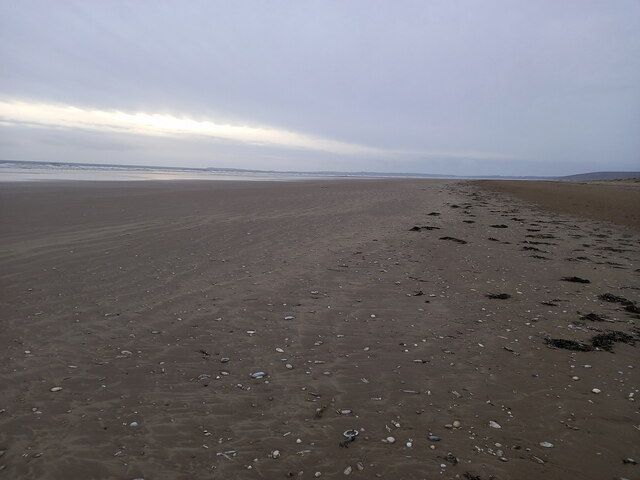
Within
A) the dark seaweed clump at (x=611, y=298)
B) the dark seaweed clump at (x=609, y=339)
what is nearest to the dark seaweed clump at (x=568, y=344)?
the dark seaweed clump at (x=609, y=339)

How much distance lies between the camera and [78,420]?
3725 mm

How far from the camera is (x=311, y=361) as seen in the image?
16.1 feet

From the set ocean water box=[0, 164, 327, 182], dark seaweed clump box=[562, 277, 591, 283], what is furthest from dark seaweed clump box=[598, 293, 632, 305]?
ocean water box=[0, 164, 327, 182]

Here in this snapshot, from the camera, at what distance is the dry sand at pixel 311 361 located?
3.35 m

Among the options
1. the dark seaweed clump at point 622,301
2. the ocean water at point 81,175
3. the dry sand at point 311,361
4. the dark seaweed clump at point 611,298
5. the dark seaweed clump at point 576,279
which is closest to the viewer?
the dry sand at point 311,361

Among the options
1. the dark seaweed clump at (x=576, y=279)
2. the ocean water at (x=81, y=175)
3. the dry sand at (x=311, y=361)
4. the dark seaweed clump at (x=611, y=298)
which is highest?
the ocean water at (x=81, y=175)

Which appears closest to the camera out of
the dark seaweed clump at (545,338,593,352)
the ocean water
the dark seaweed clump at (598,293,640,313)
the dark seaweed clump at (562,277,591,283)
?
the dark seaweed clump at (545,338,593,352)

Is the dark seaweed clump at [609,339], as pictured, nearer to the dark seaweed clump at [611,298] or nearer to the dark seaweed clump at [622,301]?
the dark seaweed clump at [622,301]

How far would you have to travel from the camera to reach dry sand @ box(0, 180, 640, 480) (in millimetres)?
3346

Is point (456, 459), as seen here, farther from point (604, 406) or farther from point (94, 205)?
point (94, 205)

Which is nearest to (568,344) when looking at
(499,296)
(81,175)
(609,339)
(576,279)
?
(609,339)

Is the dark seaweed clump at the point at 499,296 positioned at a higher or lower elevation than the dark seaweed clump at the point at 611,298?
lower

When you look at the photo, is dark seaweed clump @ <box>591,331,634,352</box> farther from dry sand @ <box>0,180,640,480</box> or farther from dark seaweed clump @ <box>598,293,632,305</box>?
dark seaweed clump @ <box>598,293,632,305</box>

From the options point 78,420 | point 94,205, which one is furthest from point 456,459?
point 94,205
